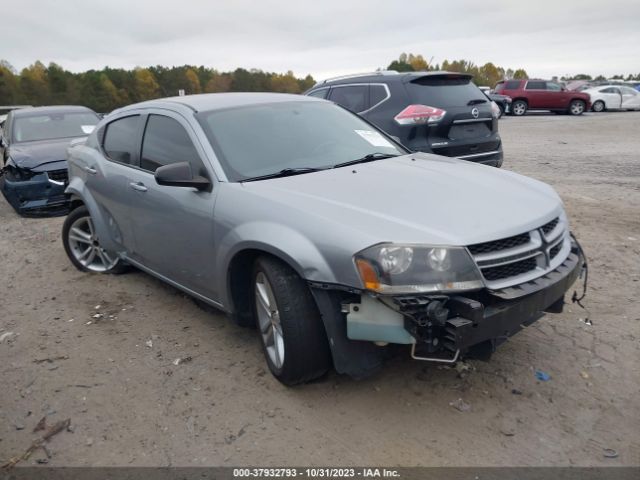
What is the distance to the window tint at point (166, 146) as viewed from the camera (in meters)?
3.72

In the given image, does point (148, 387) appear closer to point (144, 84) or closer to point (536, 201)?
point (536, 201)

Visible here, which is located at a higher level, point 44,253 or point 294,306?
point 294,306

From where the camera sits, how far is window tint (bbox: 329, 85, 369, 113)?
7398mm

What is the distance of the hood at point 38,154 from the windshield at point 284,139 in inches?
202

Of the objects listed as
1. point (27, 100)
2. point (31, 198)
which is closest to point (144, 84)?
point (27, 100)

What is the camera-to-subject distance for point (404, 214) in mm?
2795

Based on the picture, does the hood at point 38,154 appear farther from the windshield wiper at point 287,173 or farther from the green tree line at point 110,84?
the green tree line at point 110,84

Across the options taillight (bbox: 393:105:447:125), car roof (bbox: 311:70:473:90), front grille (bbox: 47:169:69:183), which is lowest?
front grille (bbox: 47:169:69:183)

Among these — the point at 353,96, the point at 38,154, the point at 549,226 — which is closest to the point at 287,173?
the point at 549,226

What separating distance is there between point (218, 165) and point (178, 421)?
5.15 feet

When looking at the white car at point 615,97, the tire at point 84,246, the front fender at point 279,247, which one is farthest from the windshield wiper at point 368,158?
the white car at point 615,97

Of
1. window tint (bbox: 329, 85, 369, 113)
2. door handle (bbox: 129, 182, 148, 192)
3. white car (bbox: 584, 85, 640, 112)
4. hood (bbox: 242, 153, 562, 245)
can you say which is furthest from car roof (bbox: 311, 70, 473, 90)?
white car (bbox: 584, 85, 640, 112)

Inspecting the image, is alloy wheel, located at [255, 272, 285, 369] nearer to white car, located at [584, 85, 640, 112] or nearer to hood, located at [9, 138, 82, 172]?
hood, located at [9, 138, 82, 172]

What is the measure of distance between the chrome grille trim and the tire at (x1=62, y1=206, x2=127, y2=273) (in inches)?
141
